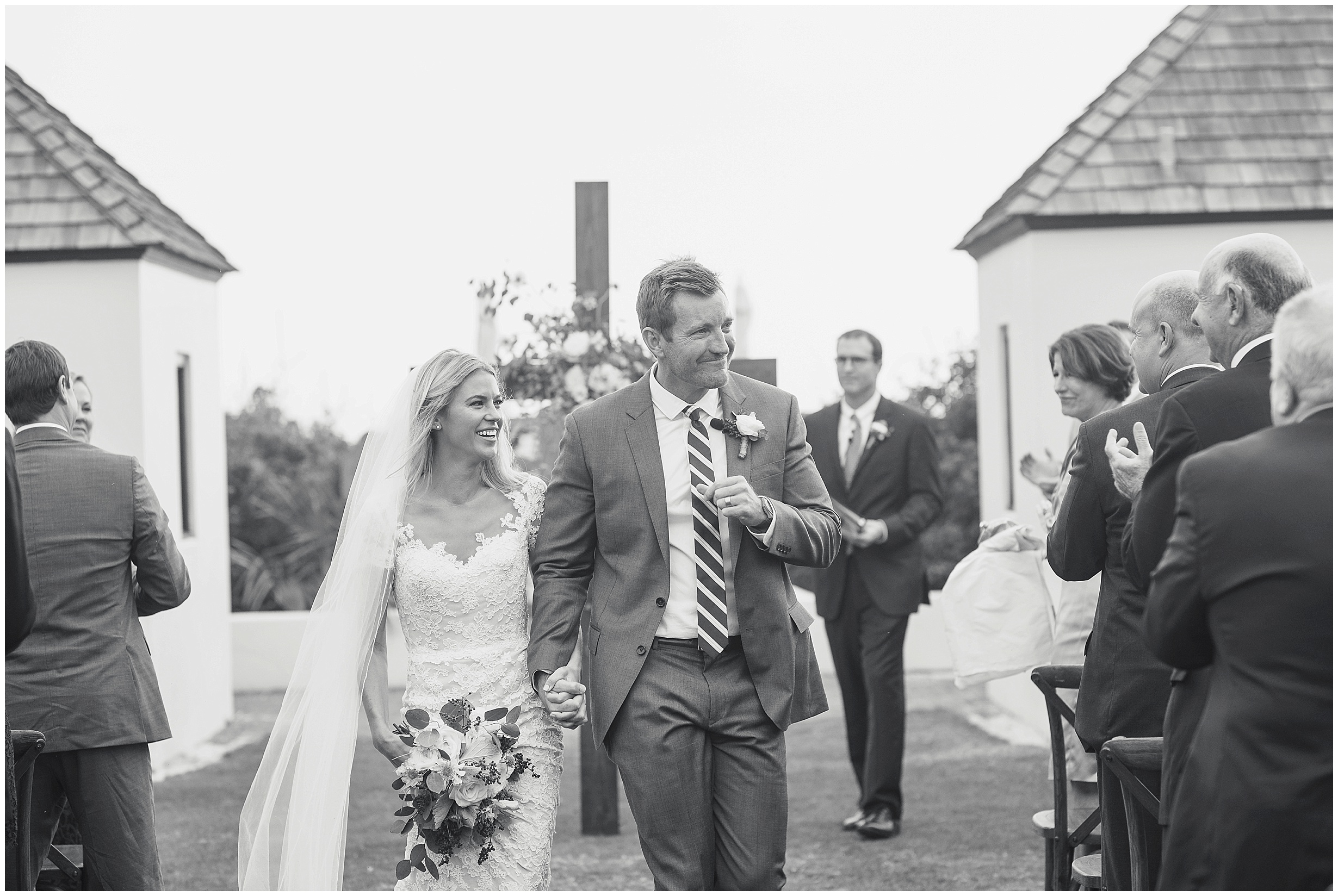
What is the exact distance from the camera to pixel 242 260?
A: 52.5 feet

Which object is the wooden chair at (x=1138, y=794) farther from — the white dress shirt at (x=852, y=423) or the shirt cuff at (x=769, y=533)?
the white dress shirt at (x=852, y=423)

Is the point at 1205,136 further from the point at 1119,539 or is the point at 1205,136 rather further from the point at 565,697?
the point at 565,697

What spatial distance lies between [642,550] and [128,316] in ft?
21.1

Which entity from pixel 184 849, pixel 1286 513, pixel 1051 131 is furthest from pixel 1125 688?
pixel 1051 131

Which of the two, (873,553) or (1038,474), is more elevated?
(1038,474)

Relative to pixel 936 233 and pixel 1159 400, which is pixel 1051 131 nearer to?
pixel 936 233

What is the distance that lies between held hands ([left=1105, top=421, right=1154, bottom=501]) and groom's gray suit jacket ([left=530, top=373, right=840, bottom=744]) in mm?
841

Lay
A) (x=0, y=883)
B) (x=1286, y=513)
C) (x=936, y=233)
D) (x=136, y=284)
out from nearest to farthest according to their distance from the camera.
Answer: (x=1286, y=513), (x=0, y=883), (x=136, y=284), (x=936, y=233)

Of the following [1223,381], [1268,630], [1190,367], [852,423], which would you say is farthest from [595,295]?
[1268,630]

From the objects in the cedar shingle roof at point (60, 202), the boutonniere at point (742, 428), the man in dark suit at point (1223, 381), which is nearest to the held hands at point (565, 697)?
the boutonniere at point (742, 428)

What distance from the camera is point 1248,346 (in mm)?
3572

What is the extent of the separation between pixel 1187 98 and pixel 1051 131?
1.47 metres

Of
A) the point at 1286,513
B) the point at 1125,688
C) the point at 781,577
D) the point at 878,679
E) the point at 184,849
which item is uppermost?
the point at 1286,513

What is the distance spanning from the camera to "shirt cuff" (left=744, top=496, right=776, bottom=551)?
403cm
